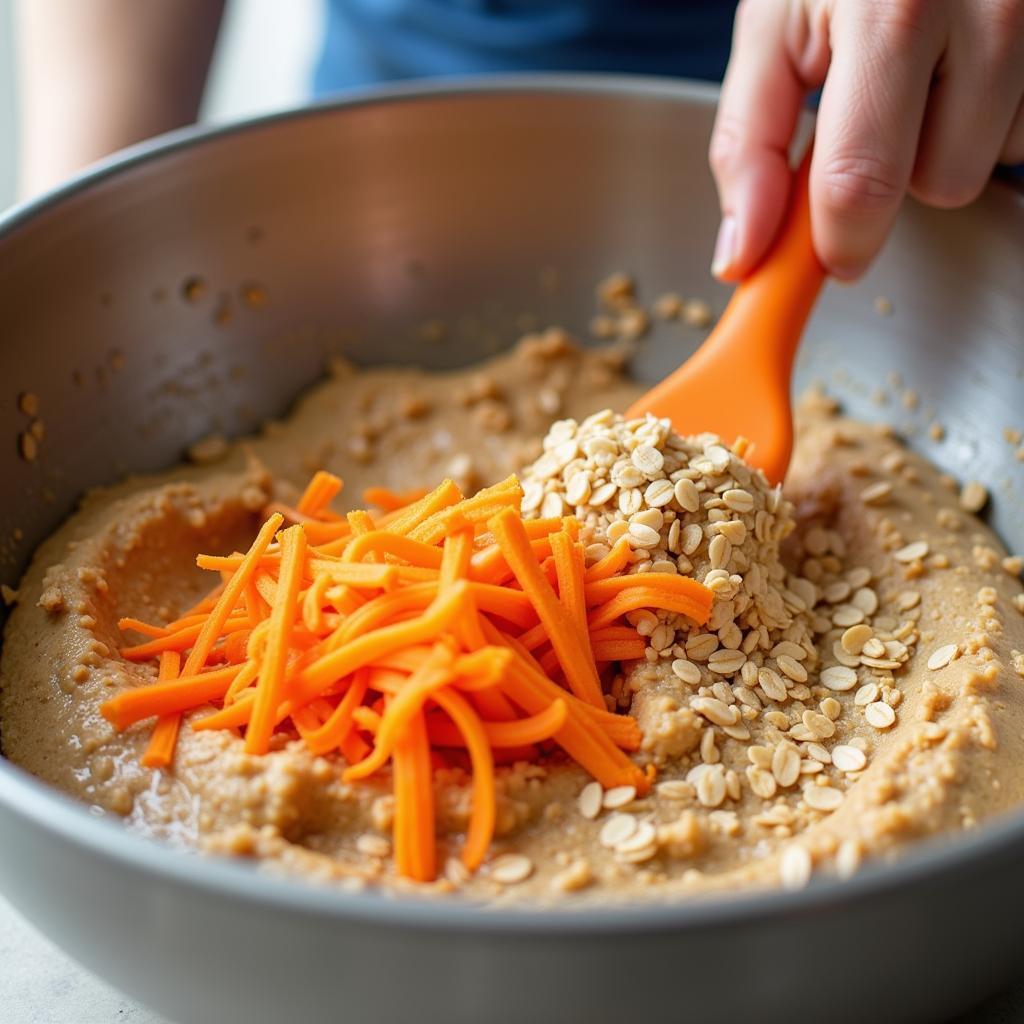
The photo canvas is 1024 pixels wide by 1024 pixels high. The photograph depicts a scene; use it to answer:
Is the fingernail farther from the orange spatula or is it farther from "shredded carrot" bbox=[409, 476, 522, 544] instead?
"shredded carrot" bbox=[409, 476, 522, 544]

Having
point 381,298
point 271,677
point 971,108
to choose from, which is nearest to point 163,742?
point 271,677

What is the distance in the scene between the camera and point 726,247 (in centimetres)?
160

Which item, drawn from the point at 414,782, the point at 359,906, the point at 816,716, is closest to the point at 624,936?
the point at 359,906

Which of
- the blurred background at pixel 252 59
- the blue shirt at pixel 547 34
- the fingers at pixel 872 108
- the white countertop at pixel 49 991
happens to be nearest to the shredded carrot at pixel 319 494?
the white countertop at pixel 49 991

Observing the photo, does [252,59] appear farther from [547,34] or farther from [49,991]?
[49,991]

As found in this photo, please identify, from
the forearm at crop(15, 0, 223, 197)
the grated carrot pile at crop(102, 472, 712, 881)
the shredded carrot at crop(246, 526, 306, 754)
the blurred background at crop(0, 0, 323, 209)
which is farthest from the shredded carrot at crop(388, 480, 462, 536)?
the blurred background at crop(0, 0, 323, 209)

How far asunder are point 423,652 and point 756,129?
2.89 feet

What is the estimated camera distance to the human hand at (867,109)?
130 cm

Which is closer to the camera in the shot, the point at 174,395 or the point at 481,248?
the point at 174,395

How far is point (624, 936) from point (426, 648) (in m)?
0.41

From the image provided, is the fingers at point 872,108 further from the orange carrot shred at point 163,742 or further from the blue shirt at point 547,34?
the orange carrot shred at point 163,742

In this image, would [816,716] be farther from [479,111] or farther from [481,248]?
[479,111]

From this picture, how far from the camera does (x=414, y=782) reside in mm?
1062

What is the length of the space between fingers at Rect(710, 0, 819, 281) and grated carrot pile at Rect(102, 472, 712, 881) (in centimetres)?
57
